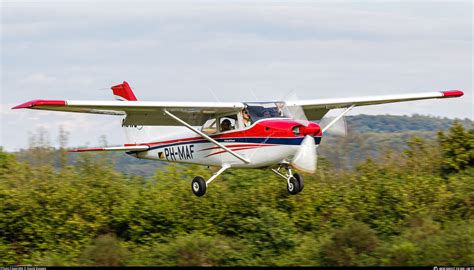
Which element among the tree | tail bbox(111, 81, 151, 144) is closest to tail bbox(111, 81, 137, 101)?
tail bbox(111, 81, 151, 144)

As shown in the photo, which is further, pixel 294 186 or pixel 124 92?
pixel 124 92

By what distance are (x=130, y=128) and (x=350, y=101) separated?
6168 millimetres

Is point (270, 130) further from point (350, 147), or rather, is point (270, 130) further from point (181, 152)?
point (350, 147)

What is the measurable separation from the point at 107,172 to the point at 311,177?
6.54 metres

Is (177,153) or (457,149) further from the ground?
(177,153)

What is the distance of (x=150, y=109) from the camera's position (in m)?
18.8

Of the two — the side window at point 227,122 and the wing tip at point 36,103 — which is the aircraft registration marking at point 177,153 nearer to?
the side window at point 227,122

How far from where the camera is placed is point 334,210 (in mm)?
23891

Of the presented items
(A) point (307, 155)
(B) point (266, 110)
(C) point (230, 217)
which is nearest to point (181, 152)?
(B) point (266, 110)

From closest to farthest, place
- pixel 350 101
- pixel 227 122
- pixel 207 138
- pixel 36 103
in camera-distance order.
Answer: pixel 36 103 → pixel 207 138 → pixel 227 122 → pixel 350 101

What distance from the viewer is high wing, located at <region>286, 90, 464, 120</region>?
20.8 m

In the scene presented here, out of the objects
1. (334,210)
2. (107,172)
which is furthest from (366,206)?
(107,172)

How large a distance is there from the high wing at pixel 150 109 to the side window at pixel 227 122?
17 cm

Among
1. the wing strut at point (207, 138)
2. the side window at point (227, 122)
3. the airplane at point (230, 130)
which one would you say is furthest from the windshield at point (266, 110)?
the wing strut at point (207, 138)
